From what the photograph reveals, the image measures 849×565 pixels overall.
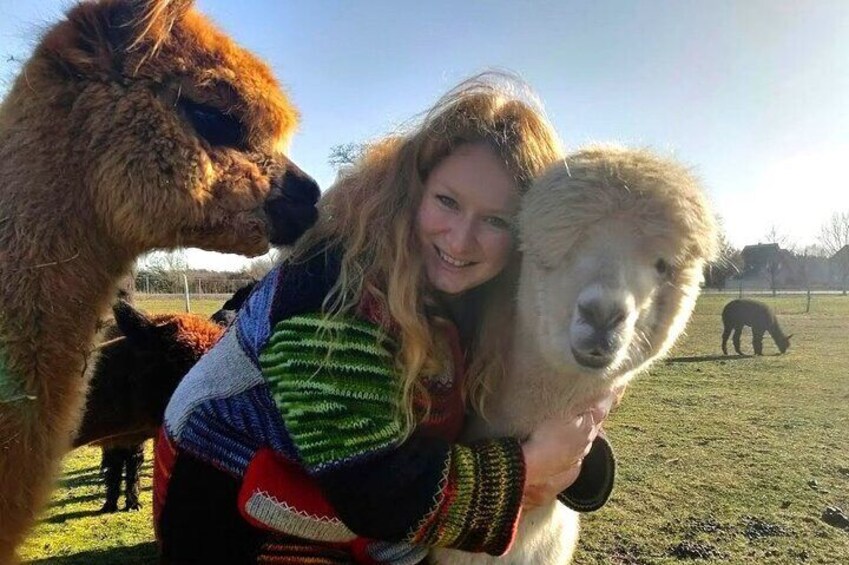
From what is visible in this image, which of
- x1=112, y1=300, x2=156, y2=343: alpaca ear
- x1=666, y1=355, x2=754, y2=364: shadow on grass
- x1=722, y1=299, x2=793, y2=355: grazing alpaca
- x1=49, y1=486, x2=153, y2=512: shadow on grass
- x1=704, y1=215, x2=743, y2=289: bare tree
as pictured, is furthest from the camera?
x1=722, y1=299, x2=793, y2=355: grazing alpaca

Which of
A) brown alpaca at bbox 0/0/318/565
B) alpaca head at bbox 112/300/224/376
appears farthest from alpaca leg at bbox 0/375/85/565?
alpaca head at bbox 112/300/224/376

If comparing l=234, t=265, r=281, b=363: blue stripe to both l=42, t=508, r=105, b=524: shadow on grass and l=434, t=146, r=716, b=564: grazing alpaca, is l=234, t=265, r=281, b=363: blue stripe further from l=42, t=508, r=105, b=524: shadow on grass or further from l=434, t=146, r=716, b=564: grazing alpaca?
l=42, t=508, r=105, b=524: shadow on grass

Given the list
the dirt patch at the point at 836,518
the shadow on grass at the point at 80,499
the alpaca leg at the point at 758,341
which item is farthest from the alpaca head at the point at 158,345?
the alpaca leg at the point at 758,341

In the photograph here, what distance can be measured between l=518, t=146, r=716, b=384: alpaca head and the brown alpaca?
0.82m

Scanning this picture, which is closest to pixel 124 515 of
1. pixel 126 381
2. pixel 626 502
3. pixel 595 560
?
pixel 126 381

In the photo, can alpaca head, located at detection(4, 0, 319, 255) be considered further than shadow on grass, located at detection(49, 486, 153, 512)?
No

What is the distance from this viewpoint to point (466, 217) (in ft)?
6.00

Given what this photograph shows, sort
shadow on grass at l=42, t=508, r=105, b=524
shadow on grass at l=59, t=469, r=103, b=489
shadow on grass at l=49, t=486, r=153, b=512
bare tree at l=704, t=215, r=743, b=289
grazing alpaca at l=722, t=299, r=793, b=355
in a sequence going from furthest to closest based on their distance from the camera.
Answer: grazing alpaca at l=722, t=299, r=793, b=355 < shadow on grass at l=59, t=469, r=103, b=489 < shadow on grass at l=49, t=486, r=153, b=512 < shadow on grass at l=42, t=508, r=105, b=524 < bare tree at l=704, t=215, r=743, b=289

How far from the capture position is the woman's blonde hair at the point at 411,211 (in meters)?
1.72

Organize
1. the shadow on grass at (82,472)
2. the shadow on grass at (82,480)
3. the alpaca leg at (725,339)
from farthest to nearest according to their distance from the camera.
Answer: the alpaca leg at (725,339) < the shadow on grass at (82,472) < the shadow on grass at (82,480)

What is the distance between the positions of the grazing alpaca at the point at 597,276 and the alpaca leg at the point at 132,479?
12.7ft

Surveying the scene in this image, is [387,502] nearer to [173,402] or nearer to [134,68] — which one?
[173,402]

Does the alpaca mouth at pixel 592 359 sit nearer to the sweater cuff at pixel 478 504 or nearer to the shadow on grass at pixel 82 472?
the sweater cuff at pixel 478 504

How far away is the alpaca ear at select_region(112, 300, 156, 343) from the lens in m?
4.52
